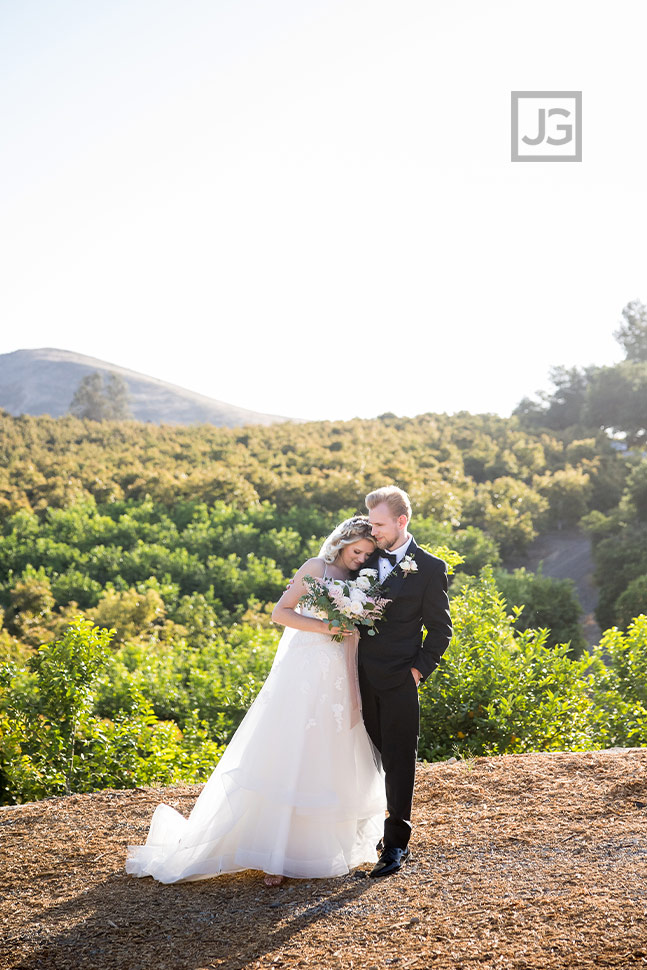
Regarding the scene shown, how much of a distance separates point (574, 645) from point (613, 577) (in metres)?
5.32

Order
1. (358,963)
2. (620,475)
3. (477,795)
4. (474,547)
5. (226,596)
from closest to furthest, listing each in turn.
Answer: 1. (358,963)
2. (477,795)
3. (226,596)
4. (474,547)
5. (620,475)

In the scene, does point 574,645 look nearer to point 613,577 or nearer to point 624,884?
point 613,577

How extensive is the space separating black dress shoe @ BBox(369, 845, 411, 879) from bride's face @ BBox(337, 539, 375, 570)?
4.64 feet

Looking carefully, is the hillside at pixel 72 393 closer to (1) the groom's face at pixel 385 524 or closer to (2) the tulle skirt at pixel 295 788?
(2) the tulle skirt at pixel 295 788

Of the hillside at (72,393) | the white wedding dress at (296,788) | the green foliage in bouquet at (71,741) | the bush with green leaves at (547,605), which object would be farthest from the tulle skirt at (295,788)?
the hillside at (72,393)

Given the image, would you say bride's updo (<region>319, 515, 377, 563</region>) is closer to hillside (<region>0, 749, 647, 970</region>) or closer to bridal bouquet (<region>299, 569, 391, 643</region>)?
bridal bouquet (<region>299, 569, 391, 643</region>)

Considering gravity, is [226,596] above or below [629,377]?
below

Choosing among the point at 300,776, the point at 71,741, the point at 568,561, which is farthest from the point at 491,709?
the point at 568,561

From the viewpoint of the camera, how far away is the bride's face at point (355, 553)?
413cm

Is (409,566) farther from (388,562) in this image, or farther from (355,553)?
(355,553)

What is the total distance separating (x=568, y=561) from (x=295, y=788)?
23.4 metres

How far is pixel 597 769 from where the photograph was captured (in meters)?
5.25

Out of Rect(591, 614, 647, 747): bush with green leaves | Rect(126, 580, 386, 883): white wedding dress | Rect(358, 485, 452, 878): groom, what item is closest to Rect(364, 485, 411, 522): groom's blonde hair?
Rect(358, 485, 452, 878): groom

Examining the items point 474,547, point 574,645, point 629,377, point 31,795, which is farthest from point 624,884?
point 629,377
